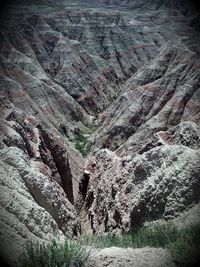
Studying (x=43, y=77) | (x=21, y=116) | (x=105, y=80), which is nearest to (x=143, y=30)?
(x=105, y=80)

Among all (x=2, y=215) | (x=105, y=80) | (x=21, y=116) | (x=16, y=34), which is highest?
(x=2, y=215)

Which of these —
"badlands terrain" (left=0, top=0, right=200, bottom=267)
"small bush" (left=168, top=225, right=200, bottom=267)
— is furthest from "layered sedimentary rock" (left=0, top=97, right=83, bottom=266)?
"small bush" (left=168, top=225, right=200, bottom=267)

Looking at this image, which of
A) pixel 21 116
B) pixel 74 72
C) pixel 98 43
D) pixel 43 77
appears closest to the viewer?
pixel 21 116

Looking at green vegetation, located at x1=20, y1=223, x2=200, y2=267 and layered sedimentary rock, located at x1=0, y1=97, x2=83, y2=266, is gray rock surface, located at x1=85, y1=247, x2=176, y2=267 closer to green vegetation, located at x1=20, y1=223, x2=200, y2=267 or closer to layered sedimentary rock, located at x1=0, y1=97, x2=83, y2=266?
green vegetation, located at x1=20, y1=223, x2=200, y2=267

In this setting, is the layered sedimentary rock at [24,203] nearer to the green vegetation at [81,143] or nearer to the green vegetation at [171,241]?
the green vegetation at [171,241]

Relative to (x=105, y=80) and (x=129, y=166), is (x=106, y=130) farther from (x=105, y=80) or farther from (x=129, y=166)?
(x=105, y=80)

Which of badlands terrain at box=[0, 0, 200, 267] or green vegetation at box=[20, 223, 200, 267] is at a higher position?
green vegetation at box=[20, 223, 200, 267]
